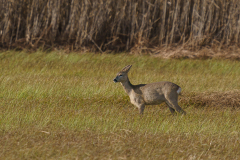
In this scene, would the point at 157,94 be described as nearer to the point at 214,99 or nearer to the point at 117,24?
the point at 214,99

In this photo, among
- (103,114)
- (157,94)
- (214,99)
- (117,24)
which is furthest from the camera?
(117,24)

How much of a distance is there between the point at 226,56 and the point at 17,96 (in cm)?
799

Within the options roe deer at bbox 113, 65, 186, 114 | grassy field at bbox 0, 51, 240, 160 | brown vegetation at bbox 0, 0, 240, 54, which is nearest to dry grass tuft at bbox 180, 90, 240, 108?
grassy field at bbox 0, 51, 240, 160

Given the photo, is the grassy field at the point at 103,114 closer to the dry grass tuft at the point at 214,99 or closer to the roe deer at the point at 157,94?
the dry grass tuft at the point at 214,99

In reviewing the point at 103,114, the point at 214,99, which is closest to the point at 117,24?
the point at 214,99

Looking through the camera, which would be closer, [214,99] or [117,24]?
[214,99]

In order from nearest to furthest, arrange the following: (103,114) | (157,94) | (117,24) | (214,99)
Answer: (157,94) → (103,114) → (214,99) → (117,24)

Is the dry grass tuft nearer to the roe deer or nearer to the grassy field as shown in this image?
the grassy field

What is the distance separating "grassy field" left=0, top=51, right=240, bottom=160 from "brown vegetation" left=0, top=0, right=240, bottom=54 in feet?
6.40

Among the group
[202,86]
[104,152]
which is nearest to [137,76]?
[202,86]

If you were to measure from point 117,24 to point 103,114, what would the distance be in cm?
794

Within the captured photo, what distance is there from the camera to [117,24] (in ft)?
46.7

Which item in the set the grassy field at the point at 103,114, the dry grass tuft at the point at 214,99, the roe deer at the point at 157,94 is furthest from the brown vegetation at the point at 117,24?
the roe deer at the point at 157,94

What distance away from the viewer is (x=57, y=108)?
23.1 feet
